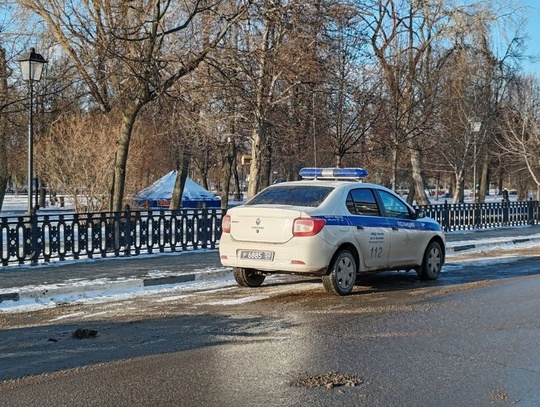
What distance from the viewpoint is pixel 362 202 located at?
1062 cm

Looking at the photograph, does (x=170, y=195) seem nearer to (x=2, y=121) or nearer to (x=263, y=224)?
(x=2, y=121)

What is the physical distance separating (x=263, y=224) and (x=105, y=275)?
351cm

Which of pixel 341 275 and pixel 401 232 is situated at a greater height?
pixel 401 232

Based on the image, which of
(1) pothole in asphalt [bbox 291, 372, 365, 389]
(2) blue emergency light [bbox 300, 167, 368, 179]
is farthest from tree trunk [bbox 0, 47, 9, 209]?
(1) pothole in asphalt [bbox 291, 372, 365, 389]

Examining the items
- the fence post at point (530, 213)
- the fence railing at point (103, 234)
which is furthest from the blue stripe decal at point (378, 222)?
the fence post at point (530, 213)

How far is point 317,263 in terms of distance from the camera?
9531 millimetres

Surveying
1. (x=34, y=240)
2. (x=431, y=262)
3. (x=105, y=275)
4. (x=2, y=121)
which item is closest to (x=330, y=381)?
(x=431, y=262)

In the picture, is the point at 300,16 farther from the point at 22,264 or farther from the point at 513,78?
the point at 513,78

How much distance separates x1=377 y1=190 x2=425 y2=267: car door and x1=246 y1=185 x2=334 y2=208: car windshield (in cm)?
134

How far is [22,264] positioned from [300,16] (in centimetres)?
926

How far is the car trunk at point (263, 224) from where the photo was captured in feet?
31.4

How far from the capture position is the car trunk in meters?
9.58

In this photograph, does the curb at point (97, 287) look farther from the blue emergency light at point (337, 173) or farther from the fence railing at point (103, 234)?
the fence railing at point (103, 234)

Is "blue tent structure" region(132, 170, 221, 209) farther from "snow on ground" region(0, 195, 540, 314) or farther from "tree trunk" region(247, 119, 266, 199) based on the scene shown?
"snow on ground" region(0, 195, 540, 314)
